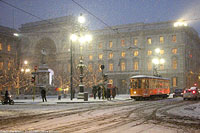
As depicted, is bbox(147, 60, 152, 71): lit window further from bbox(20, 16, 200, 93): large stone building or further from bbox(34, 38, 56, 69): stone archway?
bbox(34, 38, 56, 69): stone archway

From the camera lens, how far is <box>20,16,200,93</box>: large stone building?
6284 cm

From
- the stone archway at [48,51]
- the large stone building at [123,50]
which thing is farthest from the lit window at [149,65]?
the stone archway at [48,51]

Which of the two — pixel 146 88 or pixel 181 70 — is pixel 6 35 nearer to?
pixel 181 70

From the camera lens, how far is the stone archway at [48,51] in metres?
77.5

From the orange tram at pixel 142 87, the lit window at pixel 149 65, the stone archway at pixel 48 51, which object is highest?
the stone archway at pixel 48 51

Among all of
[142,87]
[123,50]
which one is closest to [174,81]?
[123,50]

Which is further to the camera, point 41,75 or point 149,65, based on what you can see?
point 149,65

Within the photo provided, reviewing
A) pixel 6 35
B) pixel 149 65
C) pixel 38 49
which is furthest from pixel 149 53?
pixel 6 35

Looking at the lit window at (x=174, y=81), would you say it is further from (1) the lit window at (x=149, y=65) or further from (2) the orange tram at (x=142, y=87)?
(2) the orange tram at (x=142, y=87)

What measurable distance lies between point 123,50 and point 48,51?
72.5 feet

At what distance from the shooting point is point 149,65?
65562mm

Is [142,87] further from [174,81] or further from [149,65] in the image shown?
[149,65]

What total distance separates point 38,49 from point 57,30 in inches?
341

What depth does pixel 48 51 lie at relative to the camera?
78438 mm
